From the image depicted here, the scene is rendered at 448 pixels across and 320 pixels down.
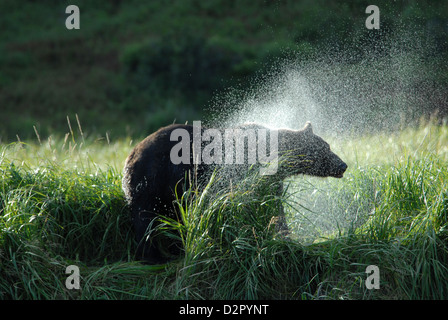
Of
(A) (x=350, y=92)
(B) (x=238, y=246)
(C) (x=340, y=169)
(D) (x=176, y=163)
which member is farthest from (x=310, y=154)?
(A) (x=350, y=92)

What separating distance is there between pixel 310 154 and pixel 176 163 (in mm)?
1435

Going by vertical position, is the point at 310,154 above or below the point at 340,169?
above

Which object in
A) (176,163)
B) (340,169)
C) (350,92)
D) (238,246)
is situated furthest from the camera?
(350,92)

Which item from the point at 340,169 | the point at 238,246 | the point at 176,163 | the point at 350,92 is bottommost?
the point at 238,246

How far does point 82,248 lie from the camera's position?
15.5 feet

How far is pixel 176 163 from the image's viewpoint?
15.1 ft

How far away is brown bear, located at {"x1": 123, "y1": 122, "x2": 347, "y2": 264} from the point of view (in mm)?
4543

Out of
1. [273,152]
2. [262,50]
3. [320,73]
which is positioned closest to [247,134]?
[273,152]

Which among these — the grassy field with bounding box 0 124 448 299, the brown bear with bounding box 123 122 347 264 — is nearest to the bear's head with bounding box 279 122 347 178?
the brown bear with bounding box 123 122 347 264

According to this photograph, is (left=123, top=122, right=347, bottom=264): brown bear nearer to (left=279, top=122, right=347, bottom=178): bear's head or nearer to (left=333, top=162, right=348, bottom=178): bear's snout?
(left=279, top=122, right=347, bottom=178): bear's head

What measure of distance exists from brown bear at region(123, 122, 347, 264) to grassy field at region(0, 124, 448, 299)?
0.21 m

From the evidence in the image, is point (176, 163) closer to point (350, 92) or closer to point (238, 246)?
point (238, 246)

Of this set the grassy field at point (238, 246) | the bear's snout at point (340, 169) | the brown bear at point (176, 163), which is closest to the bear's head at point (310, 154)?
the bear's snout at point (340, 169)

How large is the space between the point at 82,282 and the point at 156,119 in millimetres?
12050
